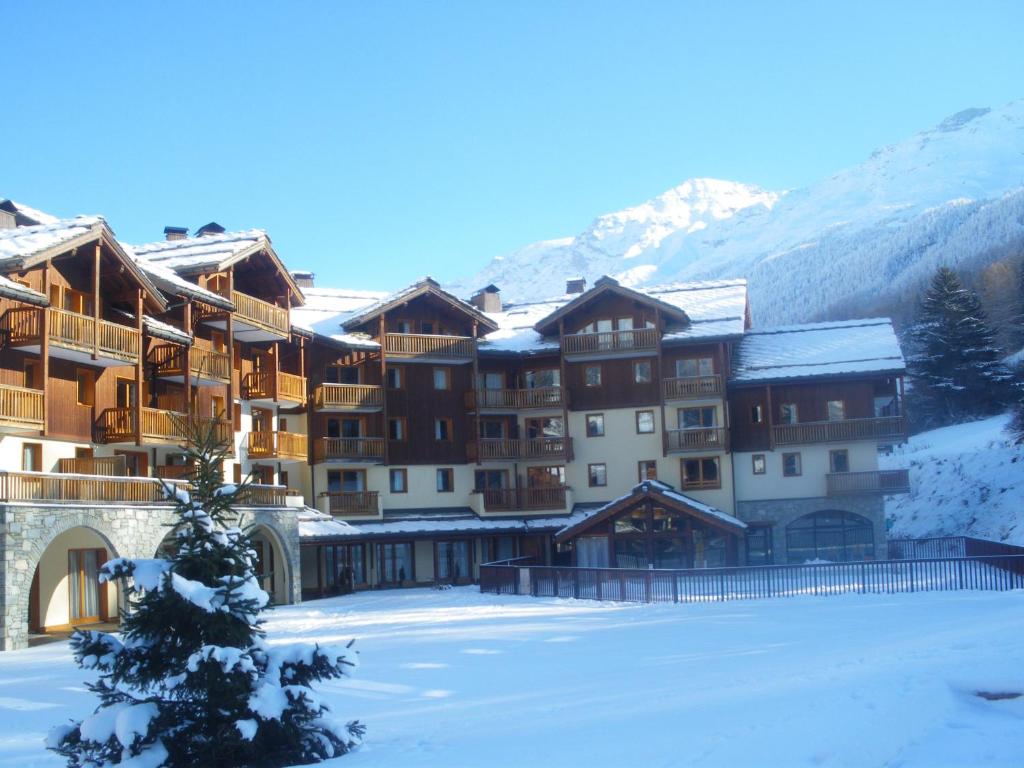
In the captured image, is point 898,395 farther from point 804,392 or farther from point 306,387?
point 306,387

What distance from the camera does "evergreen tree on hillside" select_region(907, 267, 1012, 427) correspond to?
67625 millimetres

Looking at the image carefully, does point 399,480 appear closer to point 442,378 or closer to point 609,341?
point 442,378

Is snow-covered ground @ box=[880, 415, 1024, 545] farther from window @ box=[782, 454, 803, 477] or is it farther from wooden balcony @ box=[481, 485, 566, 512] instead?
wooden balcony @ box=[481, 485, 566, 512]

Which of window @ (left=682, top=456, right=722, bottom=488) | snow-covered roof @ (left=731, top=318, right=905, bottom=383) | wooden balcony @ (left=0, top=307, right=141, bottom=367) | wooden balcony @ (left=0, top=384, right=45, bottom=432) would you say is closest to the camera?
wooden balcony @ (left=0, top=384, right=45, bottom=432)

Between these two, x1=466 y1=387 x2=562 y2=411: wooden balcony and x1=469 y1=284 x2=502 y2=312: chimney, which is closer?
x1=466 y1=387 x2=562 y2=411: wooden balcony

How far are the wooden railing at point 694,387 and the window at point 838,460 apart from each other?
5388 mm

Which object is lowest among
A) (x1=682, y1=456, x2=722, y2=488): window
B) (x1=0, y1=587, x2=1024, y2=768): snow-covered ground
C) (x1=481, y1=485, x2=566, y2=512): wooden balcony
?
(x1=0, y1=587, x2=1024, y2=768): snow-covered ground

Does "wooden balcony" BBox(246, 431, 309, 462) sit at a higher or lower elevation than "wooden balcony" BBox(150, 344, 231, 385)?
lower

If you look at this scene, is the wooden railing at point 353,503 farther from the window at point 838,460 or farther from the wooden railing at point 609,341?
the window at point 838,460

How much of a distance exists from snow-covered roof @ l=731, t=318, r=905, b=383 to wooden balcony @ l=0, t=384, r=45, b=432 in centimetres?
2885

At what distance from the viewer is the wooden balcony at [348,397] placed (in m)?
47.1

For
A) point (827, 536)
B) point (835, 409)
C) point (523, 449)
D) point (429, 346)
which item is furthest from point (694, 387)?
point (429, 346)

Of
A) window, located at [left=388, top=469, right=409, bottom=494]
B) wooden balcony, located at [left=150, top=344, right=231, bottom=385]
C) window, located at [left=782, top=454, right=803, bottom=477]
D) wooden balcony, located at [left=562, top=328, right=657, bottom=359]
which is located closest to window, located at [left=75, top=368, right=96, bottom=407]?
wooden balcony, located at [left=150, top=344, right=231, bottom=385]

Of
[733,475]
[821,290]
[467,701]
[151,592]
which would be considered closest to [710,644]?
[467,701]
